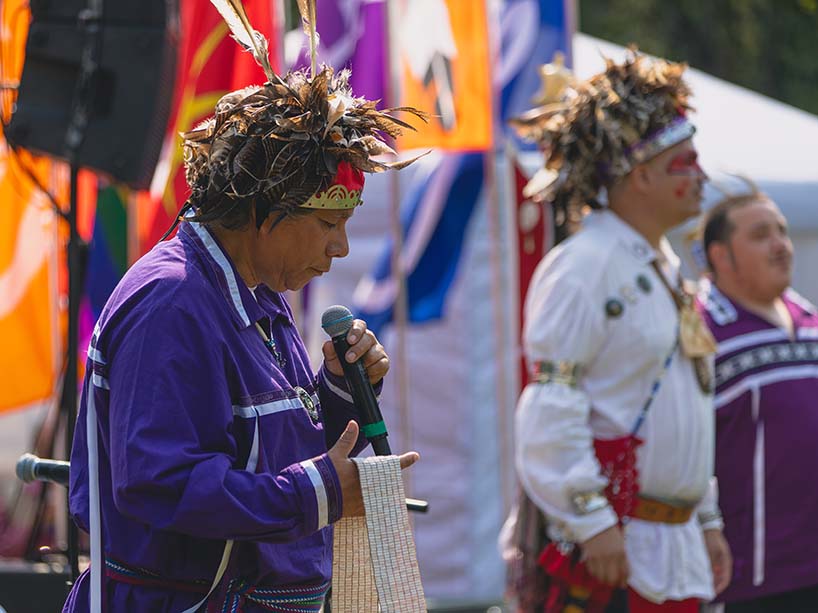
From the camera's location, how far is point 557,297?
3.48 metres

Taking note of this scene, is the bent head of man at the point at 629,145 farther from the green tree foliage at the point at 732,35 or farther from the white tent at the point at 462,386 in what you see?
the green tree foliage at the point at 732,35

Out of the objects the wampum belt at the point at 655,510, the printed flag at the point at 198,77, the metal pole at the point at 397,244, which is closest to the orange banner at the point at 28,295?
the printed flag at the point at 198,77

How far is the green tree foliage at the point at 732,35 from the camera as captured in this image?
44.3 ft

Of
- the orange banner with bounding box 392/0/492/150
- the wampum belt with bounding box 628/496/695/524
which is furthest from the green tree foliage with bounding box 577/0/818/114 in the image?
the wampum belt with bounding box 628/496/695/524

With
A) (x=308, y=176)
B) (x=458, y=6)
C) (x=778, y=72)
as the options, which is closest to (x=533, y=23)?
(x=458, y=6)

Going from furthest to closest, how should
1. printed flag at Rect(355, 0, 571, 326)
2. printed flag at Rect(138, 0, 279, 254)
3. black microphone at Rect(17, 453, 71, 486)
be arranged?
1. printed flag at Rect(355, 0, 571, 326)
2. printed flag at Rect(138, 0, 279, 254)
3. black microphone at Rect(17, 453, 71, 486)

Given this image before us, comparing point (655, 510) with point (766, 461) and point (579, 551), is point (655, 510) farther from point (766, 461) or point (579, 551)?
point (766, 461)

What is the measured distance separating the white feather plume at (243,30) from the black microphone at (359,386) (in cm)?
42

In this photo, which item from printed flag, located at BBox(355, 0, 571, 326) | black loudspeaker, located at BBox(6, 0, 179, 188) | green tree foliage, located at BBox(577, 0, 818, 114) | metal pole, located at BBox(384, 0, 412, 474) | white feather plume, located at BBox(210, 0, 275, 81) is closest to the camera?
white feather plume, located at BBox(210, 0, 275, 81)

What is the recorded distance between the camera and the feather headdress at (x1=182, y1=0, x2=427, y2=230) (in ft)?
6.91

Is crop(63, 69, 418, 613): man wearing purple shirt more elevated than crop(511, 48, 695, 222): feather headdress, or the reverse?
crop(511, 48, 695, 222): feather headdress

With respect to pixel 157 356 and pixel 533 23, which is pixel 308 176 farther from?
pixel 533 23

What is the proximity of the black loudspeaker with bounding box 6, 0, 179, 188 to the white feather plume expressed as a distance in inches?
92.7

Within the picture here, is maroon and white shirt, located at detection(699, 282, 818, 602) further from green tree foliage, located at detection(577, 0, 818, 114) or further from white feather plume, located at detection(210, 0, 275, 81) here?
green tree foliage, located at detection(577, 0, 818, 114)
